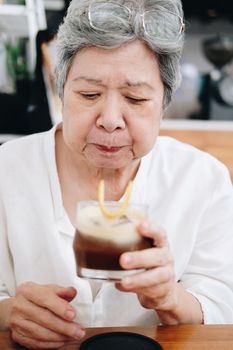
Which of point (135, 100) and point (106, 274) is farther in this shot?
point (135, 100)

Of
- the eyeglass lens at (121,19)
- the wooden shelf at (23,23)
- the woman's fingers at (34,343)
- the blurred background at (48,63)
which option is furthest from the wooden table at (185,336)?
the wooden shelf at (23,23)

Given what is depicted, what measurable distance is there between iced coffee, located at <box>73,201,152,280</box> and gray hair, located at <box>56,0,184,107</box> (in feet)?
1.53

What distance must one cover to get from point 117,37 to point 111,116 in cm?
18

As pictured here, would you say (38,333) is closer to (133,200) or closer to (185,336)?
(185,336)

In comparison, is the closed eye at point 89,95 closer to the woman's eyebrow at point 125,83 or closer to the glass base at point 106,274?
the woman's eyebrow at point 125,83

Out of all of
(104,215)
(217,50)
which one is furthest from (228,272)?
(217,50)

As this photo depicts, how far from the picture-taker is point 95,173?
170cm

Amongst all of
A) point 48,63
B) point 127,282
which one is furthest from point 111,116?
point 48,63

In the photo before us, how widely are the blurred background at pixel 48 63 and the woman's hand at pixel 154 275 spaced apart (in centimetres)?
207

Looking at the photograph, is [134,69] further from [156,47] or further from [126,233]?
[126,233]

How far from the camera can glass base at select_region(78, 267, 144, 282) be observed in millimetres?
1161

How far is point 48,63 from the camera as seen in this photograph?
10.9ft

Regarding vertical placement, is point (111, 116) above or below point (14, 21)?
above

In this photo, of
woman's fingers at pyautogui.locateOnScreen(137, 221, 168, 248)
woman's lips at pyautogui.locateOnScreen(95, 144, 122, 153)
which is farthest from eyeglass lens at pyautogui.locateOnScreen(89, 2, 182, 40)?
woman's fingers at pyautogui.locateOnScreen(137, 221, 168, 248)
